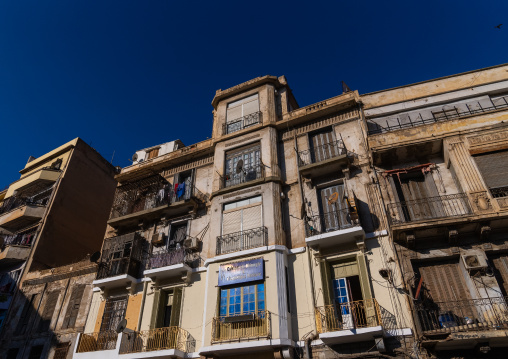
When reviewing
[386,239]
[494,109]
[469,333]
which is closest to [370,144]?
[386,239]

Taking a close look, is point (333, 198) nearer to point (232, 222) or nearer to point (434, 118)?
point (232, 222)

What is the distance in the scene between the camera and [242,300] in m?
14.3

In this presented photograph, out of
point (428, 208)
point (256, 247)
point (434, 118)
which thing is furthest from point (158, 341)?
point (434, 118)

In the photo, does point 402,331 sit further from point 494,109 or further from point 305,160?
point 494,109

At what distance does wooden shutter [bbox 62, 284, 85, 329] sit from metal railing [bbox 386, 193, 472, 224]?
16037 mm

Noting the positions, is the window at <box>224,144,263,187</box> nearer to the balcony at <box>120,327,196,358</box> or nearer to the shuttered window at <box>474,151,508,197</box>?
the balcony at <box>120,327,196,358</box>

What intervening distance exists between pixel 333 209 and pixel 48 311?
634 inches

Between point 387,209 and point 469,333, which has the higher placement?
point 387,209

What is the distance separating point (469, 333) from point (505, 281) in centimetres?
275

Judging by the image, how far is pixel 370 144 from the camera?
15281 millimetres

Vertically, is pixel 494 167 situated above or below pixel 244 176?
below

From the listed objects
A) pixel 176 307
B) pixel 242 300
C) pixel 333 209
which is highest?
pixel 333 209

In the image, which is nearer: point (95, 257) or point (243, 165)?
point (243, 165)

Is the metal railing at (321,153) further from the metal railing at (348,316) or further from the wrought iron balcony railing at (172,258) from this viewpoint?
the wrought iron balcony railing at (172,258)
